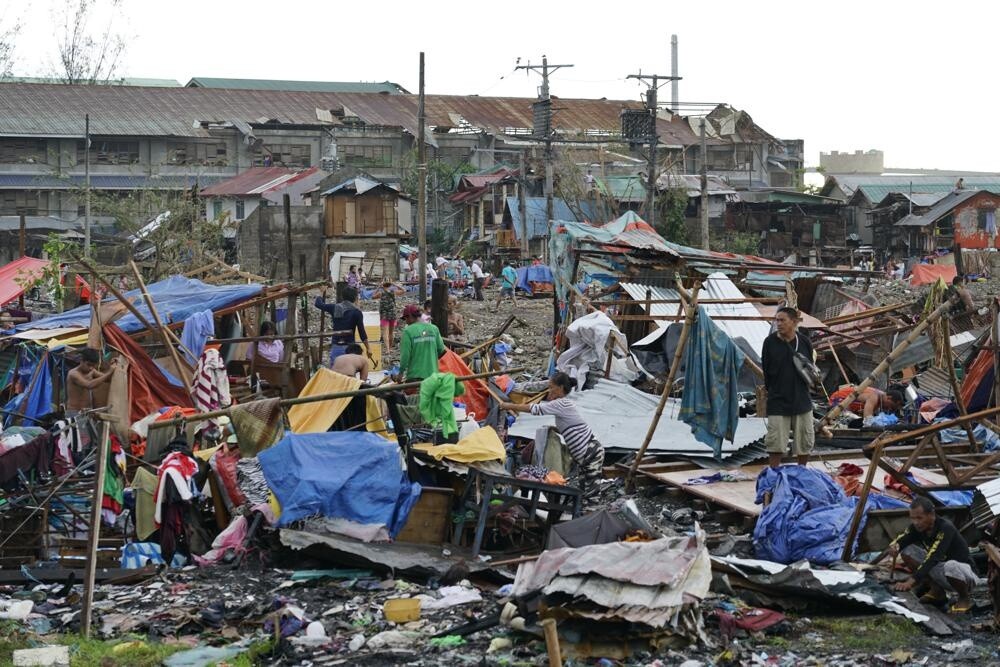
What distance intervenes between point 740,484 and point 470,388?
432cm

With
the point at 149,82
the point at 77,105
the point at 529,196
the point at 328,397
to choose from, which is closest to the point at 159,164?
the point at 77,105

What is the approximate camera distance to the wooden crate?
8625mm

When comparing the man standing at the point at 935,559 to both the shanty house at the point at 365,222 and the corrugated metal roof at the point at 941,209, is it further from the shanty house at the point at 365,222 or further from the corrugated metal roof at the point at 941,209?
the corrugated metal roof at the point at 941,209

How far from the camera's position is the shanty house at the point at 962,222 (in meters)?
40.6

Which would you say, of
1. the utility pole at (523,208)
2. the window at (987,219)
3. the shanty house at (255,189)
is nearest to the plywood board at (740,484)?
the utility pole at (523,208)

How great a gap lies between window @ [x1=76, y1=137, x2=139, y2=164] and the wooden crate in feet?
137

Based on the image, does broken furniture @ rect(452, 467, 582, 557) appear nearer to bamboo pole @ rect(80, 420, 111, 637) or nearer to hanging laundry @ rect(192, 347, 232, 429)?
bamboo pole @ rect(80, 420, 111, 637)

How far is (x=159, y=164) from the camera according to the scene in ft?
158

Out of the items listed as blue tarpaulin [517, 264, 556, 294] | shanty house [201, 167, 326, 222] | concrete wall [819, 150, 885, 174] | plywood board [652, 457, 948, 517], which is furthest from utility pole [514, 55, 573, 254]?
concrete wall [819, 150, 885, 174]

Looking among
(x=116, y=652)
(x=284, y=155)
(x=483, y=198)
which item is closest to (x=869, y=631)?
(x=116, y=652)

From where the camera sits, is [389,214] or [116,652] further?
[389,214]

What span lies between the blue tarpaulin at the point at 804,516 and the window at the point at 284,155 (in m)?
43.8

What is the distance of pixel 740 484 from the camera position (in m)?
9.90

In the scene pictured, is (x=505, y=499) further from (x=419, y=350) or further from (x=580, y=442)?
(x=419, y=350)
